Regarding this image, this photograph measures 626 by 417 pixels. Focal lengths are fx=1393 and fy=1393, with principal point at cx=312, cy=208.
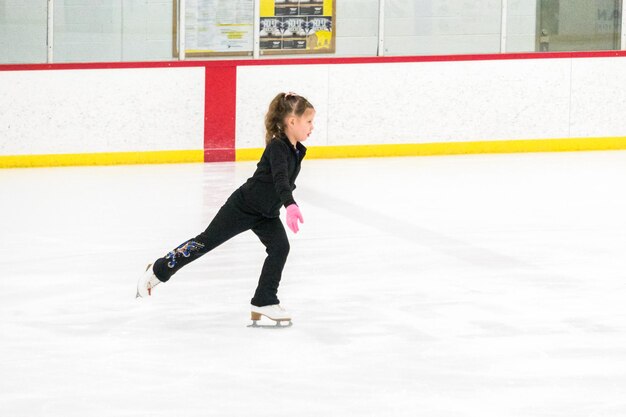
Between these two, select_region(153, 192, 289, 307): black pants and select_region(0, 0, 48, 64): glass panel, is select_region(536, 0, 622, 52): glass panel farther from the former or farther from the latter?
select_region(153, 192, 289, 307): black pants

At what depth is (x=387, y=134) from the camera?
12391 millimetres

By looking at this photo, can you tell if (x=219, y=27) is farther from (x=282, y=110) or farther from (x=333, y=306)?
(x=282, y=110)

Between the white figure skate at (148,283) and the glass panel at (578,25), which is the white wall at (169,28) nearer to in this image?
the glass panel at (578,25)

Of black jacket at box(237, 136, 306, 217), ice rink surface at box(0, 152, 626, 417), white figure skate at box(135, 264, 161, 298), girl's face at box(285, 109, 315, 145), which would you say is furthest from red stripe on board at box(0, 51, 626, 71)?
girl's face at box(285, 109, 315, 145)

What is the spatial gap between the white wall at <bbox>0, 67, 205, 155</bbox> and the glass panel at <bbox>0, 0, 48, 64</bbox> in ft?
0.53

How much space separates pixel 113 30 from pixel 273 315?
657 cm

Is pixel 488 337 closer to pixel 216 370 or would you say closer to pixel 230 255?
pixel 216 370

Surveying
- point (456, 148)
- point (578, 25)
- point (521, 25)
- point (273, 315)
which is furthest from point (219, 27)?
point (273, 315)

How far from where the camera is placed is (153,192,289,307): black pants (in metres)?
5.46

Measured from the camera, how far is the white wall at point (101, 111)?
36.9ft

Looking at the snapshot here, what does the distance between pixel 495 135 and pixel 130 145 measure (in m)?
3.38

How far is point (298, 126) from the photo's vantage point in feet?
17.5

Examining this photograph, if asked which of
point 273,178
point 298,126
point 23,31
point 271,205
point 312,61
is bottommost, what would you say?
point 271,205

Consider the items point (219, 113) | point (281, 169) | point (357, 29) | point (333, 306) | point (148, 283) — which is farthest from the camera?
point (357, 29)
